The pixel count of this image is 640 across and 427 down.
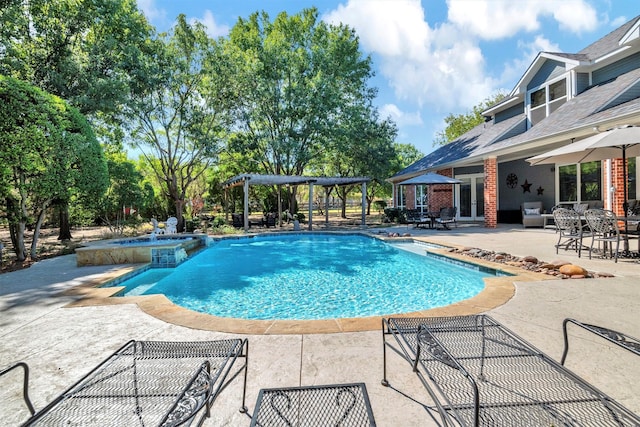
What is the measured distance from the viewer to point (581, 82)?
1163 centimetres

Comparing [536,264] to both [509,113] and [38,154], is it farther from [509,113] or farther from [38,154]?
[509,113]

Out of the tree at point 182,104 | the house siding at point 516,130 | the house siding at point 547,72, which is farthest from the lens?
the tree at point 182,104

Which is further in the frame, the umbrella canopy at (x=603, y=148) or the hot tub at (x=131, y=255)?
the hot tub at (x=131, y=255)

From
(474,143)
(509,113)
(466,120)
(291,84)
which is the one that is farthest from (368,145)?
(466,120)

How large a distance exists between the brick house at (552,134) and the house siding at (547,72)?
0.04 meters

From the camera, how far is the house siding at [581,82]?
11.6 meters

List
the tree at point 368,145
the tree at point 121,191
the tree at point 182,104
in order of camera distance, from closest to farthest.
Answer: the tree at point 121,191, the tree at point 182,104, the tree at point 368,145

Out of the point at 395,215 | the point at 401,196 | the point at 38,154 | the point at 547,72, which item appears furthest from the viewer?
the point at 401,196

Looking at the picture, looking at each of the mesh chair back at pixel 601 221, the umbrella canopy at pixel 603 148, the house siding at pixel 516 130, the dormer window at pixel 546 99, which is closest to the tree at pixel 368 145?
the house siding at pixel 516 130

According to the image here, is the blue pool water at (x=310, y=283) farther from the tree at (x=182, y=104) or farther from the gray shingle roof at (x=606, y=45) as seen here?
the gray shingle roof at (x=606, y=45)

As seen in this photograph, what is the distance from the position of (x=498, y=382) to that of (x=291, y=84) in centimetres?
1739

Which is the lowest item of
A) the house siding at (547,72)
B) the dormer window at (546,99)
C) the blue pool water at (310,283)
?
the blue pool water at (310,283)

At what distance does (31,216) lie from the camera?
8.82 m

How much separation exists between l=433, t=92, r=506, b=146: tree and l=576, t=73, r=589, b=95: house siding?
18.7 meters
